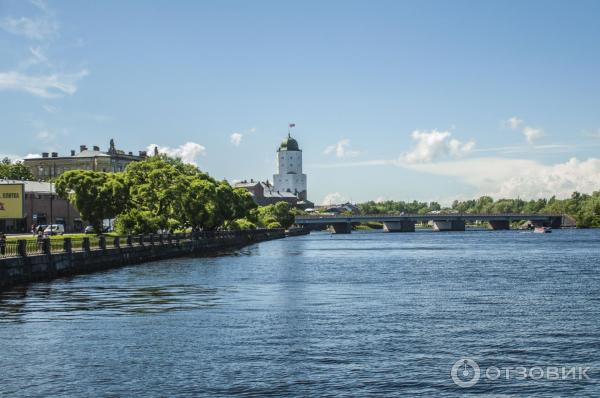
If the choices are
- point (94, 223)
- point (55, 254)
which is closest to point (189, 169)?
point (94, 223)

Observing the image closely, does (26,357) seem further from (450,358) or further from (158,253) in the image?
(158,253)

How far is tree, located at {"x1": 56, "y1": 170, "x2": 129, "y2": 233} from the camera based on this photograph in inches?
4144

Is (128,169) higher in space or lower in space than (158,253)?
higher

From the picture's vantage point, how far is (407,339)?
32.1 meters

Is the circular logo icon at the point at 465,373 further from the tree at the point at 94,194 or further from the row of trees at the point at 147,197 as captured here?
the tree at the point at 94,194

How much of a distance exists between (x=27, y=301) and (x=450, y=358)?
88.9 ft

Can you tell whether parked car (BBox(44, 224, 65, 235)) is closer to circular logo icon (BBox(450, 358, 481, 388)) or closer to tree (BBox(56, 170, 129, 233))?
tree (BBox(56, 170, 129, 233))

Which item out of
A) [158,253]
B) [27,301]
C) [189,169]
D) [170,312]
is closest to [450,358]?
[170,312]

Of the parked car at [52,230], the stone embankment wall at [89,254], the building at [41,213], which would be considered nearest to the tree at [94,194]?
the parked car at [52,230]

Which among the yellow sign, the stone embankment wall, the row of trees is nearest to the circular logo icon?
the stone embankment wall

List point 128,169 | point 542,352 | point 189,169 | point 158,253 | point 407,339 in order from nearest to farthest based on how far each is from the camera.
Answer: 1. point 542,352
2. point 407,339
3. point 158,253
4. point 128,169
5. point 189,169

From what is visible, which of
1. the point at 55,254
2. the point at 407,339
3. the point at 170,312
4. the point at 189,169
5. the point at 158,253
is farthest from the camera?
the point at 189,169

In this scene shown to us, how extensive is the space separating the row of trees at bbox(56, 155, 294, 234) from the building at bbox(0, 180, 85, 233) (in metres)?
21.3

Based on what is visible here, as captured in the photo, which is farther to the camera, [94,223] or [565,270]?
[94,223]
